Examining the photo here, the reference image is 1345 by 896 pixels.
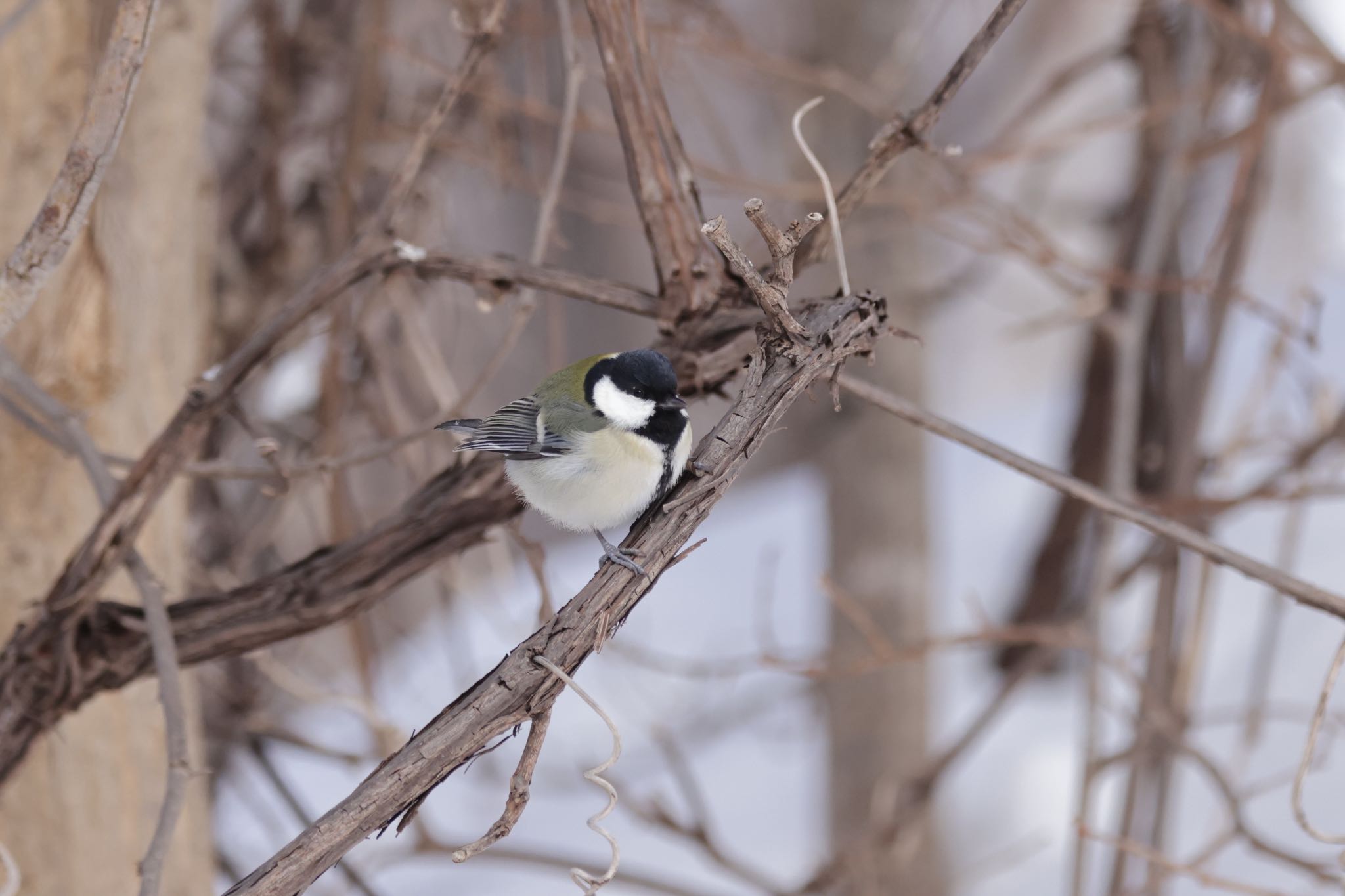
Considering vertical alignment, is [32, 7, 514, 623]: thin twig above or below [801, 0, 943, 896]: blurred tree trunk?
below

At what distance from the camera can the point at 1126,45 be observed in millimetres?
2150

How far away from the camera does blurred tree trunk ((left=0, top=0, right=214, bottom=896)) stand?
54.9 inches

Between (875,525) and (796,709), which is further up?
(796,709)

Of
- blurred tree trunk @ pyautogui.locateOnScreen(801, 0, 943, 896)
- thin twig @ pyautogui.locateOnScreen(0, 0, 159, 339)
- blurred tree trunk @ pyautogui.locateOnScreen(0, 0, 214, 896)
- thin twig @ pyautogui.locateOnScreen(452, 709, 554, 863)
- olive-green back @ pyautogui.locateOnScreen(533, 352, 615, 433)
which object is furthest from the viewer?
blurred tree trunk @ pyautogui.locateOnScreen(801, 0, 943, 896)

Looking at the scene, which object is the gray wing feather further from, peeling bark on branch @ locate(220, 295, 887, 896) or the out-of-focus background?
peeling bark on branch @ locate(220, 295, 887, 896)

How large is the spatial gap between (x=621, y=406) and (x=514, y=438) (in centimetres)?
11

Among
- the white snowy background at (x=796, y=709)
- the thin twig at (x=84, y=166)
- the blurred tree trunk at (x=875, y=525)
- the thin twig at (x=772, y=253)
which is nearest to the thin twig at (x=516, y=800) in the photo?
the thin twig at (x=772, y=253)

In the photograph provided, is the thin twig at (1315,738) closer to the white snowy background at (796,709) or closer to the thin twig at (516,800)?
the thin twig at (516,800)

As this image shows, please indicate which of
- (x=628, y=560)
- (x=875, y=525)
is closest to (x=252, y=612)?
(x=628, y=560)

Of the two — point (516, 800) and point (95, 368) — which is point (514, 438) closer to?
point (516, 800)

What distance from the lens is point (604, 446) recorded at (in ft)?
3.74

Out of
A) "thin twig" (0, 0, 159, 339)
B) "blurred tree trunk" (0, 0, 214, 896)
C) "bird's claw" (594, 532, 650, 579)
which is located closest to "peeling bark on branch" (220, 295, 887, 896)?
"bird's claw" (594, 532, 650, 579)

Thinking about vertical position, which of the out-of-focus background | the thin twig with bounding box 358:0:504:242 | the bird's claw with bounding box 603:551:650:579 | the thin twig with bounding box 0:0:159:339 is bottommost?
the bird's claw with bounding box 603:551:650:579

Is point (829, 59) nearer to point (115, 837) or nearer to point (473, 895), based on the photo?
point (115, 837)
